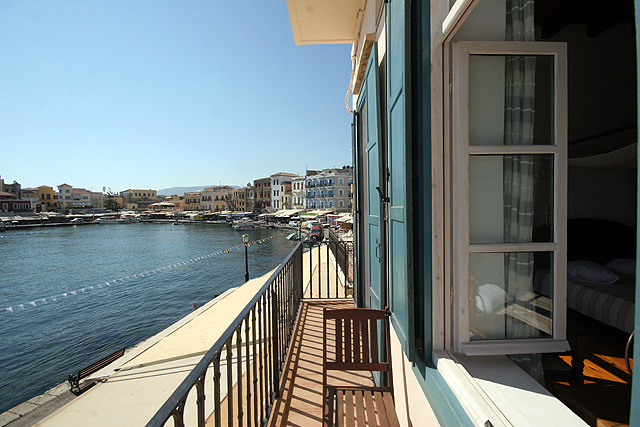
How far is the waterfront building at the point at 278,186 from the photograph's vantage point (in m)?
65.2

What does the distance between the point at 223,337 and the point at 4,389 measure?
13.8 meters

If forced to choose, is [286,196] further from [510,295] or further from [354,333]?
[510,295]

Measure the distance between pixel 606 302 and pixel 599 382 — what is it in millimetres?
910

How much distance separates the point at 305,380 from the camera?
266 cm

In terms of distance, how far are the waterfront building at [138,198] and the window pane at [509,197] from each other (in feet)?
354

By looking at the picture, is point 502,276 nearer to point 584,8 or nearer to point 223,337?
point 223,337

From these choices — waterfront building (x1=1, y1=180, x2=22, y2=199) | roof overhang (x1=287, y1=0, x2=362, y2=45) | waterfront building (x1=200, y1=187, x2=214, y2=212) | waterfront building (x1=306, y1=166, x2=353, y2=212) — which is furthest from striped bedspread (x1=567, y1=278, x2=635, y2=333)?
waterfront building (x1=1, y1=180, x2=22, y2=199)

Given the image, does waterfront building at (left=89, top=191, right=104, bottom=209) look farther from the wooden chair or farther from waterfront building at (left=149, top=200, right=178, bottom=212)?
the wooden chair

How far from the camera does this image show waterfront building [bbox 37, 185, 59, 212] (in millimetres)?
81312

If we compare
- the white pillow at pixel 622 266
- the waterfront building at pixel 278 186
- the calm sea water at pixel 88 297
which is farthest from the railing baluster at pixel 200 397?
the waterfront building at pixel 278 186

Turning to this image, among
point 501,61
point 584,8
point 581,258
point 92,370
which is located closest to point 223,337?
point 501,61

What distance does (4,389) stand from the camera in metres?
9.91

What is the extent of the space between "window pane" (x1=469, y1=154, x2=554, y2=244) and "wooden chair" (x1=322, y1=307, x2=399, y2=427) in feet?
3.24

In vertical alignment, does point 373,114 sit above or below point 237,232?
above
